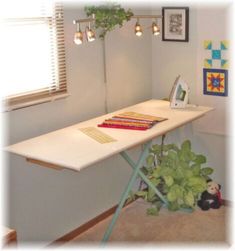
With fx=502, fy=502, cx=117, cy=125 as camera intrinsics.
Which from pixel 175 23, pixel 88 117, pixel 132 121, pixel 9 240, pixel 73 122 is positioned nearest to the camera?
pixel 9 240

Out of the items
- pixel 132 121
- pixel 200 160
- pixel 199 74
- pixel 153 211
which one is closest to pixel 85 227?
pixel 153 211

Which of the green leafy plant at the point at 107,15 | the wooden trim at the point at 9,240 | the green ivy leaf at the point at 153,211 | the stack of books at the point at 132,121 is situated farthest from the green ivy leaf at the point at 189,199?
the wooden trim at the point at 9,240

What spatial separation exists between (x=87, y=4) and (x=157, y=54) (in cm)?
98

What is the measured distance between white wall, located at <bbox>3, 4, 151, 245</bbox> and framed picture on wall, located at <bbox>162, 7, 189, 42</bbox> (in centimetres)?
20

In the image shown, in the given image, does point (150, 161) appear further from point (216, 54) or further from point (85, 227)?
point (216, 54)

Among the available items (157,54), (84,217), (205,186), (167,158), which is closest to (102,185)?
(84,217)

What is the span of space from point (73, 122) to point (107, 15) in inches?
29.6

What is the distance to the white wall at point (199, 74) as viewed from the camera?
3.79 m

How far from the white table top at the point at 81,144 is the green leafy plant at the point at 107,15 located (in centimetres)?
63

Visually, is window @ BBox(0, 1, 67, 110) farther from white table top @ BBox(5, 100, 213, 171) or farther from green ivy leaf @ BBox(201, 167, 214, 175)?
green ivy leaf @ BBox(201, 167, 214, 175)

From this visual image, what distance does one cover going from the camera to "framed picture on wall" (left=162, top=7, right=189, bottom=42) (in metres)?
3.89

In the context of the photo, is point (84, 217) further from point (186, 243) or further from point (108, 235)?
point (186, 243)

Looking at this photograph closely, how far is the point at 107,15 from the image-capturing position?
3281 millimetres

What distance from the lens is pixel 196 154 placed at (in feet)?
13.5
